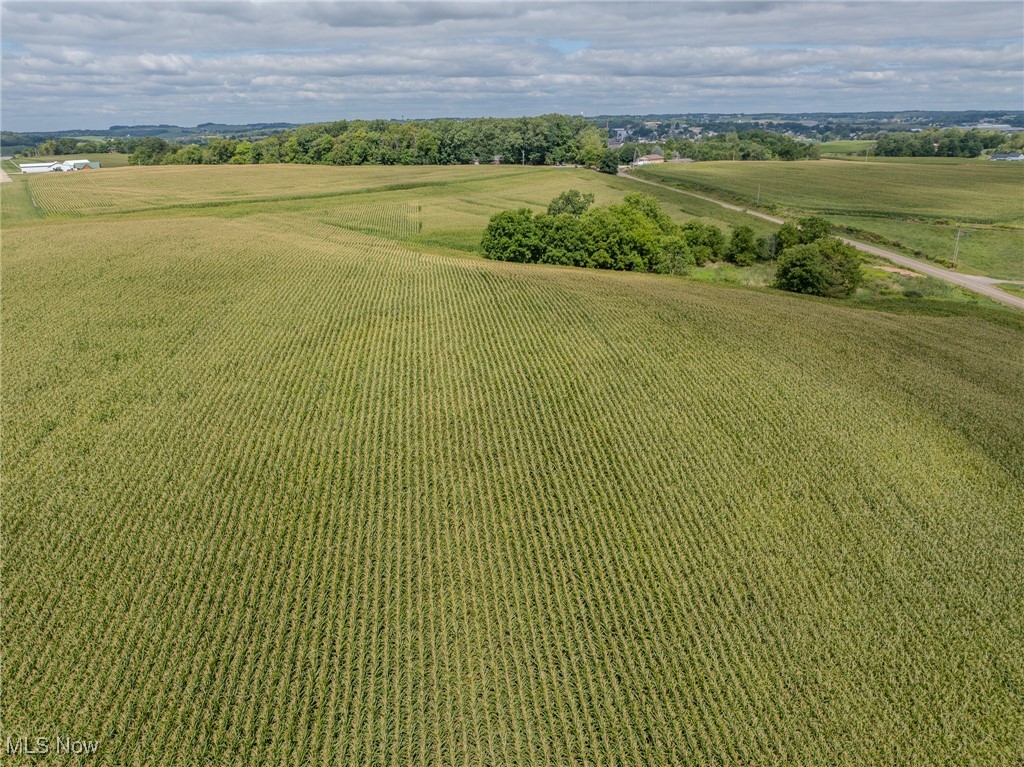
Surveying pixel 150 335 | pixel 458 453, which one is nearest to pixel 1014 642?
pixel 458 453

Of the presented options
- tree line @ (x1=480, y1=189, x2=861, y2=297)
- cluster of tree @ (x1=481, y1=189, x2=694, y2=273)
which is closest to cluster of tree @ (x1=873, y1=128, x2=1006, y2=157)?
tree line @ (x1=480, y1=189, x2=861, y2=297)

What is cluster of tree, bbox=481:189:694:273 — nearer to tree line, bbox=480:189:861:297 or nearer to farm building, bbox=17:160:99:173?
tree line, bbox=480:189:861:297

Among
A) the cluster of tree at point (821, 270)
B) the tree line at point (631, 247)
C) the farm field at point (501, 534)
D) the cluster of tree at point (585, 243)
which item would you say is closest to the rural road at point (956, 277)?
the tree line at point (631, 247)

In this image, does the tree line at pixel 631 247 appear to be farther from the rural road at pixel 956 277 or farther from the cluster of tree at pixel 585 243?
the rural road at pixel 956 277

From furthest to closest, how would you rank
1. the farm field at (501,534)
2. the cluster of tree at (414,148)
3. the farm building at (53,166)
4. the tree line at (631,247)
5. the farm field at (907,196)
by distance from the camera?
the cluster of tree at (414,148)
the farm building at (53,166)
the farm field at (907,196)
the tree line at (631,247)
the farm field at (501,534)

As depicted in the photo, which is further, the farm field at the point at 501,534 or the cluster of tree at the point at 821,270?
the cluster of tree at the point at 821,270

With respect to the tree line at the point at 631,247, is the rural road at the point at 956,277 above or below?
below
